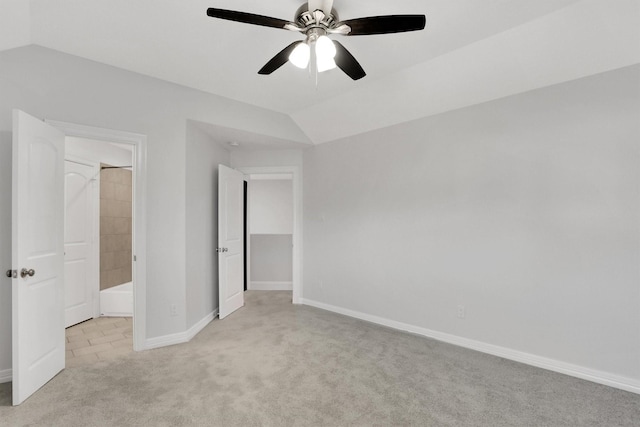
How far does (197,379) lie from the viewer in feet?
8.09

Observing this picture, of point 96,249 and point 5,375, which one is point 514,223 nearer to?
point 5,375

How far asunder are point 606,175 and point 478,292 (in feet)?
4.61

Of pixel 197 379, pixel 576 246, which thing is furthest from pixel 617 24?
pixel 197 379

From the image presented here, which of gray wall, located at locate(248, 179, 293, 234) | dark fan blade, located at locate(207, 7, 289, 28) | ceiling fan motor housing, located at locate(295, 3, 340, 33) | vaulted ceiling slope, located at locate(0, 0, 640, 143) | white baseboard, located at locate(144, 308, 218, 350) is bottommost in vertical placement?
white baseboard, located at locate(144, 308, 218, 350)

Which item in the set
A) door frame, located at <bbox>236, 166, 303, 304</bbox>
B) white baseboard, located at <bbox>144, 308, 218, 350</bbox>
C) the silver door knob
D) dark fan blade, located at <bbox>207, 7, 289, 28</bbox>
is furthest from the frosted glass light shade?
white baseboard, located at <bbox>144, 308, 218, 350</bbox>

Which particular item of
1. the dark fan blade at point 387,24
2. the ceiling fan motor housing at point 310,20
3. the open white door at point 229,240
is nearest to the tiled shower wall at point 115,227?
the open white door at point 229,240

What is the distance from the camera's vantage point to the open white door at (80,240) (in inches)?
147

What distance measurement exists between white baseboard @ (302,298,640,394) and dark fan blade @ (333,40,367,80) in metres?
2.70

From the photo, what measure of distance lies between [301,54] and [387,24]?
615 millimetres

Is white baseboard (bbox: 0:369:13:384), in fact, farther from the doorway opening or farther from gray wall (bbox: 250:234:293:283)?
gray wall (bbox: 250:234:293:283)

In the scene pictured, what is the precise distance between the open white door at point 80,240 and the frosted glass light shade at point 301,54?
3201 mm

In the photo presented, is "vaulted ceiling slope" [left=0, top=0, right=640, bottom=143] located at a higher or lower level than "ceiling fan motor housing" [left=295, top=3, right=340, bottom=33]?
higher

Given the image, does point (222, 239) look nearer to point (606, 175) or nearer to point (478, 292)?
point (478, 292)

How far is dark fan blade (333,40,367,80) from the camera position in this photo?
199 centimetres
